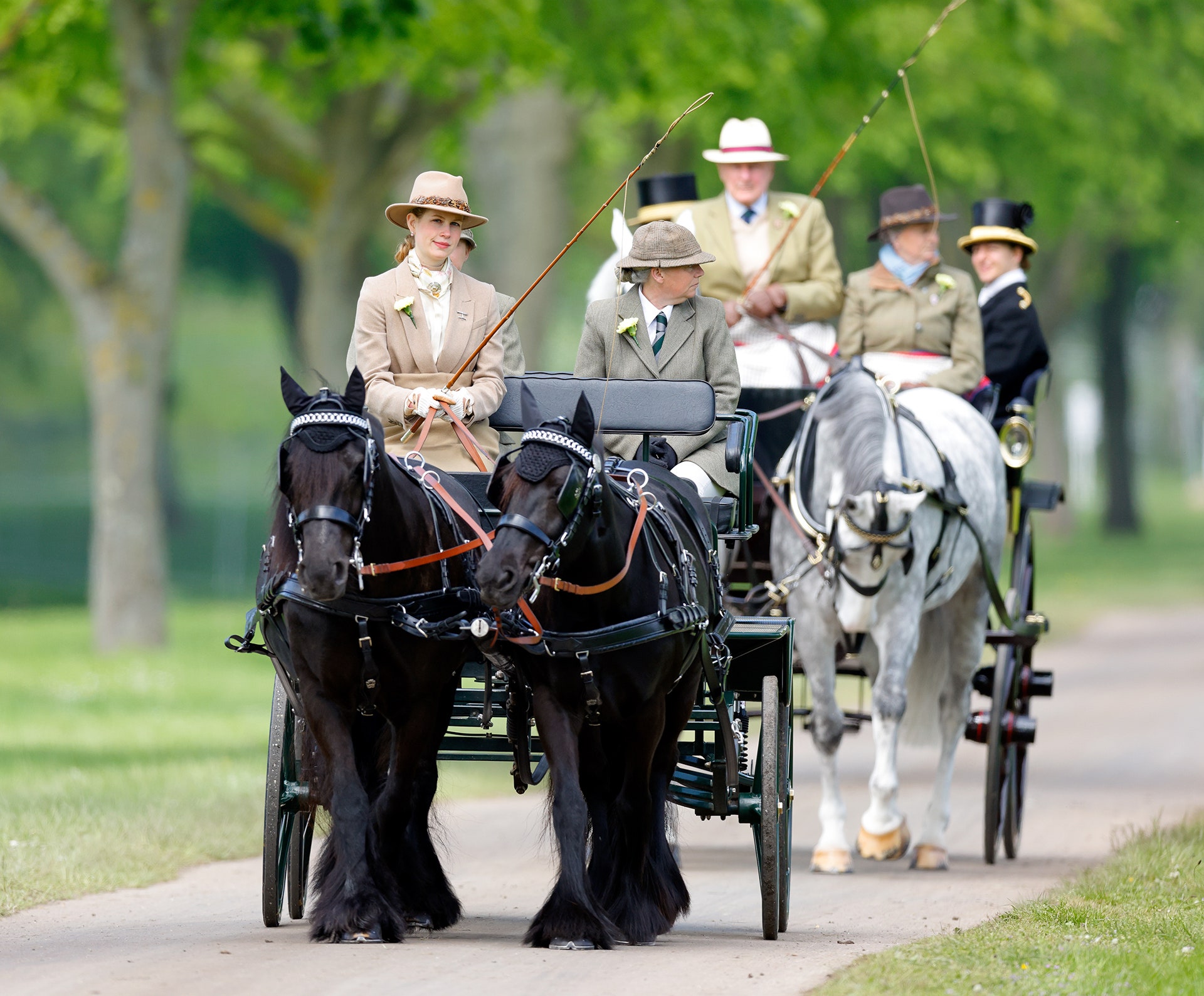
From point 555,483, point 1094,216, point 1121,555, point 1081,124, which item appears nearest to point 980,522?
point 555,483

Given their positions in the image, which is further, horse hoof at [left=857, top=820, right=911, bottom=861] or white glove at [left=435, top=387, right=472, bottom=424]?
horse hoof at [left=857, top=820, right=911, bottom=861]

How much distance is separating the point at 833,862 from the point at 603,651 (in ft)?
11.0

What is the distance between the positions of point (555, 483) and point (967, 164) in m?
21.5

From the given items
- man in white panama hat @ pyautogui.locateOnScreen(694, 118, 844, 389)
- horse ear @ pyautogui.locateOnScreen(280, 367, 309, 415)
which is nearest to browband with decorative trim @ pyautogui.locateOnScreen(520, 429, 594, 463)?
horse ear @ pyautogui.locateOnScreen(280, 367, 309, 415)

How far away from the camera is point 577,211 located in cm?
3541

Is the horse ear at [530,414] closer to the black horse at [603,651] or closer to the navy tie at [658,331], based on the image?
the black horse at [603,651]

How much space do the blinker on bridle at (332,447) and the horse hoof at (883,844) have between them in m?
4.29

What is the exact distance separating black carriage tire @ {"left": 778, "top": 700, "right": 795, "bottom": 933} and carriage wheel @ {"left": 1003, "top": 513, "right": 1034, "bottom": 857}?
279 centimetres

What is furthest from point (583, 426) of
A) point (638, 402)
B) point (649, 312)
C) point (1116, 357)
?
point (1116, 357)

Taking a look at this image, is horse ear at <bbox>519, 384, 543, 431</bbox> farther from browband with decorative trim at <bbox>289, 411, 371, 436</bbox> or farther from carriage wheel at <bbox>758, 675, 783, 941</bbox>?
carriage wheel at <bbox>758, 675, 783, 941</bbox>

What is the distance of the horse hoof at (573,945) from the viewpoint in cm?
704

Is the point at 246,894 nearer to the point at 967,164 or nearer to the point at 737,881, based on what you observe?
the point at 737,881

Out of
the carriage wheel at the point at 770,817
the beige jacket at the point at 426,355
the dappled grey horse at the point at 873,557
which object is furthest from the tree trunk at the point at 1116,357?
the carriage wheel at the point at 770,817

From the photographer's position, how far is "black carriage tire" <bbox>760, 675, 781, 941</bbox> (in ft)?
24.7
